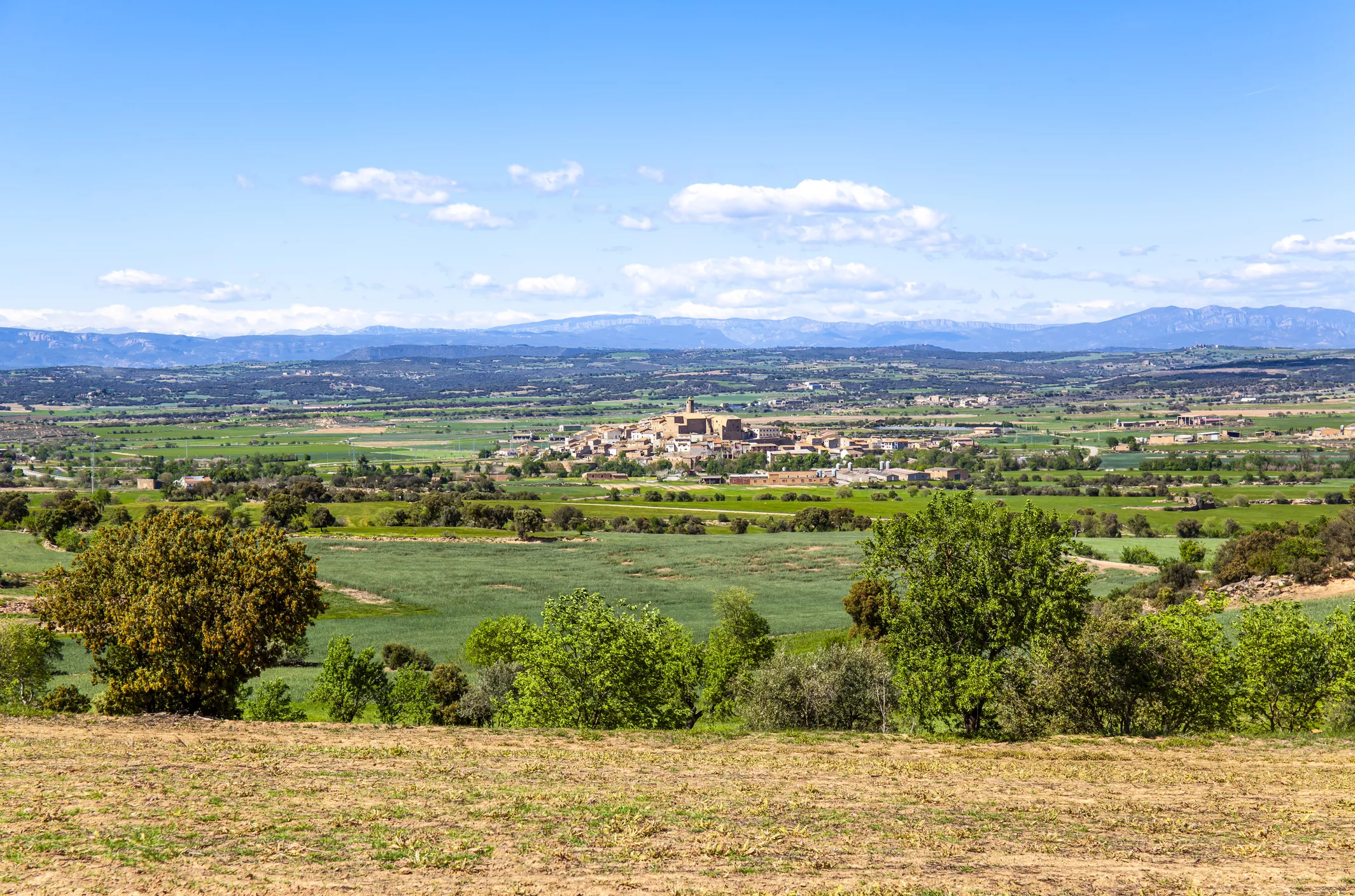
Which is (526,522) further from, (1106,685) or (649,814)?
(649,814)

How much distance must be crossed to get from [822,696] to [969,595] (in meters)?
5.29

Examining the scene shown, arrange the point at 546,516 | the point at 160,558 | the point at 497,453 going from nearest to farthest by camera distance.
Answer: the point at 160,558 < the point at 546,516 < the point at 497,453

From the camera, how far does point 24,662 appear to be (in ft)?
117

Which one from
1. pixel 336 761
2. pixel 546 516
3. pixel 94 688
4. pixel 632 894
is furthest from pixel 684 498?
pixel 632 894

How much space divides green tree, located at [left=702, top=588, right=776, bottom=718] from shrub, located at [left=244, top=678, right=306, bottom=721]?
13.2m

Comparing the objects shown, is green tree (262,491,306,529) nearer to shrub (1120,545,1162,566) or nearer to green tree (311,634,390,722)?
green tree (311,634,390,722)

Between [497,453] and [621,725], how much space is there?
154 metres

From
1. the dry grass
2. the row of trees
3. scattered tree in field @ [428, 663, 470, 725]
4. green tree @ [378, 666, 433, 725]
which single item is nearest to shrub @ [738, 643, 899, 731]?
the row of trees

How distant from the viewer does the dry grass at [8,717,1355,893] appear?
13211 millimetres

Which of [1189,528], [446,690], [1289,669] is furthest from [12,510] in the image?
[1189,528]

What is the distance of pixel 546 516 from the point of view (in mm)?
97000

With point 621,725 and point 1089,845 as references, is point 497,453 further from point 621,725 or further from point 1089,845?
point 1089,845

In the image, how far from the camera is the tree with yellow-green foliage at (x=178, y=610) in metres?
25.9

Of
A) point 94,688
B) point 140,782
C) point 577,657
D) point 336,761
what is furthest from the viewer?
point 94,688
